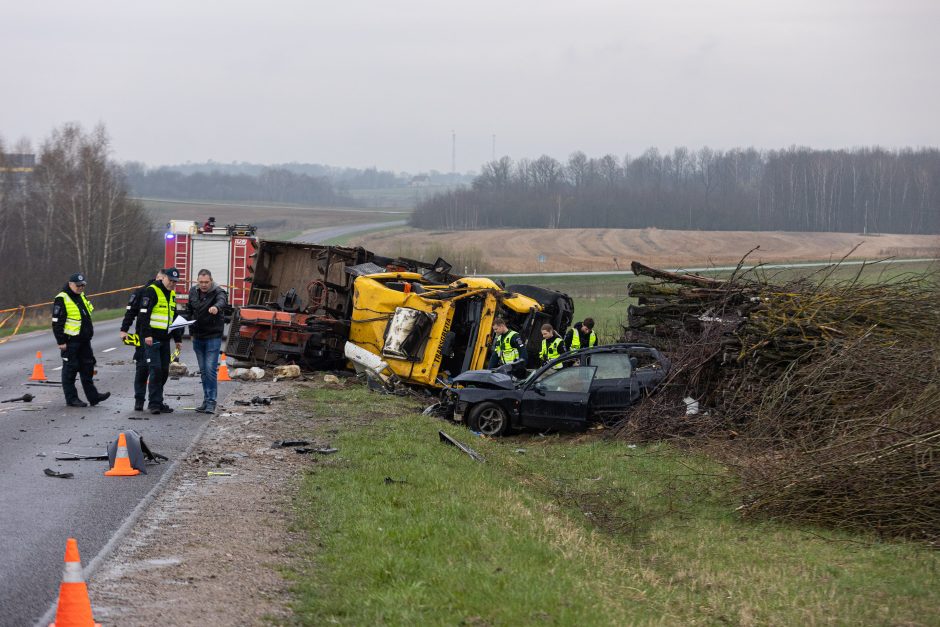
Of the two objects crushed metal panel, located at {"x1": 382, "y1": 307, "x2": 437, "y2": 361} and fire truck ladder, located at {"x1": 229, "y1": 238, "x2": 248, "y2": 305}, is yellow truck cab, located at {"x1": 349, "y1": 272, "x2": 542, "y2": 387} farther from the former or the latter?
fire truck ladder, located at {"x1": 229, "y1": 238, "x2": 248, "y2": 305}

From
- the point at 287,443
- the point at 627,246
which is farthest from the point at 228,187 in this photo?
the point at 287,443

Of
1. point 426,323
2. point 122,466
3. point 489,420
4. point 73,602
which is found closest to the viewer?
point 73,602

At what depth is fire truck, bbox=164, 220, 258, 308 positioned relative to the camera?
26.3m

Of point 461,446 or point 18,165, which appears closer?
point 461,446

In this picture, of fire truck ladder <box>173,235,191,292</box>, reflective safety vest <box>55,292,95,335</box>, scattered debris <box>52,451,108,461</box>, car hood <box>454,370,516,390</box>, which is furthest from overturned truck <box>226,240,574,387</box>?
scattered debris <box>52,451,108,461</box>

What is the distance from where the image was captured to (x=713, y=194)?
398 ft

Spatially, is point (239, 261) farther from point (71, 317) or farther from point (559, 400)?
point (559, 400)

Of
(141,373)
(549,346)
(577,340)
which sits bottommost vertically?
(141,373)

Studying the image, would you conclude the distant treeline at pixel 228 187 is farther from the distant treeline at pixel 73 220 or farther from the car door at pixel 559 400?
the car door at pixel 559 400

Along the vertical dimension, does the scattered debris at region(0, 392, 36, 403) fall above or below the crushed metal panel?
below

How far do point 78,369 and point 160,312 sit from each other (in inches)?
63.1

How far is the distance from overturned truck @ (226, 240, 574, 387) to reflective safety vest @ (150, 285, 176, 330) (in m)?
4.25

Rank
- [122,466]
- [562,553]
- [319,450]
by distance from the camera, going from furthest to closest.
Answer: [319,450] → [122,466] → [562,553]

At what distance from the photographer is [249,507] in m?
8.34
